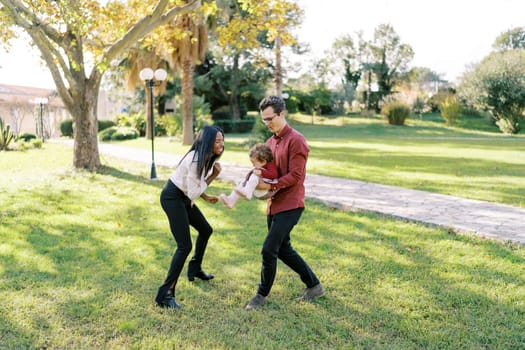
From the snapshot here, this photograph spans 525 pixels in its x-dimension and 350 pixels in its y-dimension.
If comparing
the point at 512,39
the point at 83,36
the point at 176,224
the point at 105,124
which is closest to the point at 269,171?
the point at 176,224

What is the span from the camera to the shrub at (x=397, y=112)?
37938 millimetres

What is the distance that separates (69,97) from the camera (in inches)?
471

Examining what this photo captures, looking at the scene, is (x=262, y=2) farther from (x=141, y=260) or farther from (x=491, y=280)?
(x=491, y=280)

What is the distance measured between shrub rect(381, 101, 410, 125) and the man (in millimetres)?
36224

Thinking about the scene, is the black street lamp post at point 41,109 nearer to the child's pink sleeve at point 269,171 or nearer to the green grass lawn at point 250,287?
the green grass lawn at point 250,287

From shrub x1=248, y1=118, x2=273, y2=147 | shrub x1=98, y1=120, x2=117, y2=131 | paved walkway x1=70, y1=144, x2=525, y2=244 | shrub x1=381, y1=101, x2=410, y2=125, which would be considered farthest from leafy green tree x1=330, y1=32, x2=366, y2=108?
paved walkway x1=70, y1=144, x2=525, y2=244

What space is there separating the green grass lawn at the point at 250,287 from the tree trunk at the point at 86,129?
4.78m

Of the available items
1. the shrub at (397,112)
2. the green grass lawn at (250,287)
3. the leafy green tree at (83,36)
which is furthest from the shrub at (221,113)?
the green grass lawn at (250,287)

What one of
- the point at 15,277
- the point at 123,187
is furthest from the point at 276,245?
the point at 123,187

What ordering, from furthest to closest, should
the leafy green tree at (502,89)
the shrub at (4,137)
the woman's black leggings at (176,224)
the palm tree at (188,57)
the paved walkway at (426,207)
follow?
the leafy green tree at (502,89)
the palm tree at (188,57)
the shrub at (4,137)
the paved walkway at (426,207)
the woman's black leggings at (176,224)

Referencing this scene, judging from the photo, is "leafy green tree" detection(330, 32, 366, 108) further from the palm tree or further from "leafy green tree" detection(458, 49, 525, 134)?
the palm tree

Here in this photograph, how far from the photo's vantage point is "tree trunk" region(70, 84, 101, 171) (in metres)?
12.0

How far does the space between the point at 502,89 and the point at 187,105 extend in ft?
82.3

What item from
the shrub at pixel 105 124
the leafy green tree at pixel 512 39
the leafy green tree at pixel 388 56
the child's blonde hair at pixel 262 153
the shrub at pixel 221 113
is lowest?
the child's blonde hair at pixel 262 153
